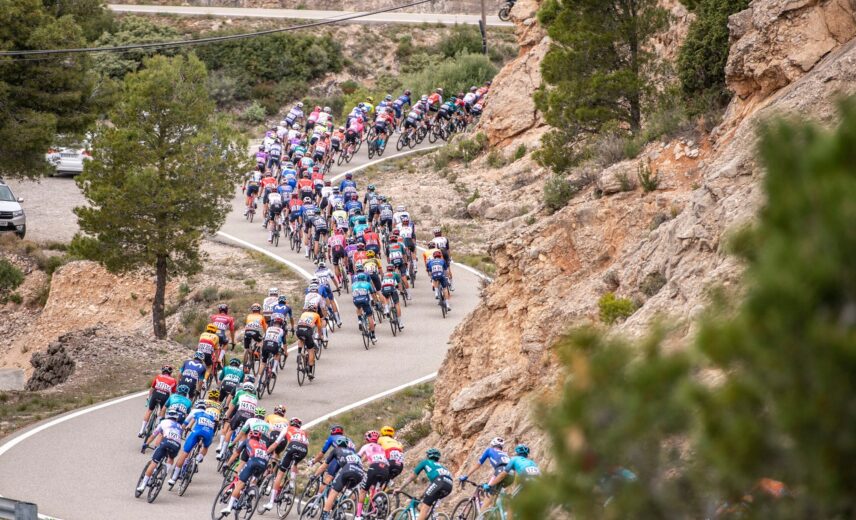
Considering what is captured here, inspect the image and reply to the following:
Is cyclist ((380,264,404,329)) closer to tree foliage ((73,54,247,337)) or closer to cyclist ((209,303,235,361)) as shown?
cyclist ((209,303,235,361))

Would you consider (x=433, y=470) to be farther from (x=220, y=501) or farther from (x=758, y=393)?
(x=758, y=393)

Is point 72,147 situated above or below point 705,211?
below

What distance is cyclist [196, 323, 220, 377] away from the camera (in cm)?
2348

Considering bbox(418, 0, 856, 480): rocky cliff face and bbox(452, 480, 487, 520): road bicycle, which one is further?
bbox(418, 0, 856, 480): rocky cliff face

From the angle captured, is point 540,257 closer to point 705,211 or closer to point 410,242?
point 705,211

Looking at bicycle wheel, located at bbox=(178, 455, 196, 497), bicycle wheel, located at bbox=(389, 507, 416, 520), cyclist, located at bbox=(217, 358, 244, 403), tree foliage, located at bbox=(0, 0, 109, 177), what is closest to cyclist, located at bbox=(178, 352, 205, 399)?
cyclist, located at bbox=(217, 358, 244, 403)

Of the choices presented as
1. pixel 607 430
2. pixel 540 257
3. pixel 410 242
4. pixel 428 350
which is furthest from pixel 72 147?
pixel 607 430

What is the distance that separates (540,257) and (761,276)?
618 inches

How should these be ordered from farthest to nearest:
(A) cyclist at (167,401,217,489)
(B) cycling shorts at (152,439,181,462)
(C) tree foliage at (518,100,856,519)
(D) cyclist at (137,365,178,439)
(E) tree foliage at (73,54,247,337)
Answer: (E) tree foliage at (73,54,247,337)
(D) cyclist at (137,365,178,439)
(A) cyclist at (167,401,217,489)
(B) cycling shorts at (152,439,181,462)
(C) tree foliage at (518,100,856,519)

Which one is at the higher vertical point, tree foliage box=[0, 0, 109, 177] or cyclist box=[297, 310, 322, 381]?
tree foliage box=[0, 0, 109, 177]

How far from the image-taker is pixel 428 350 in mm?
26703

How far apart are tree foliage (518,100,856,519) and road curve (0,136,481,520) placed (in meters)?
13.0

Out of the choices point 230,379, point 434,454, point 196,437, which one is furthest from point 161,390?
point 434,454

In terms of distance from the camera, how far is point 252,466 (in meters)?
16.8
